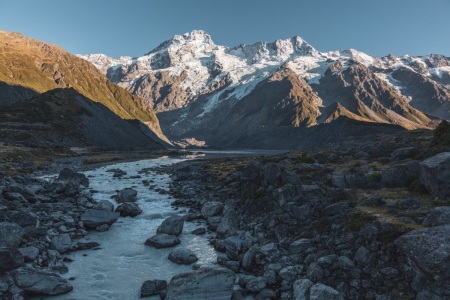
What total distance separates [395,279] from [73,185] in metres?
32.5

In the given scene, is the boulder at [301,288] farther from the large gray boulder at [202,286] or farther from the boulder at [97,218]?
the boulder at [97,218]

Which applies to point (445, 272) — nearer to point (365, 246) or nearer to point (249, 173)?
point (365, 246)

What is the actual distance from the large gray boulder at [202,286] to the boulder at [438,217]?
10.1m

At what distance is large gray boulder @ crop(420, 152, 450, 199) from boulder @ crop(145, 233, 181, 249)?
17.9 m

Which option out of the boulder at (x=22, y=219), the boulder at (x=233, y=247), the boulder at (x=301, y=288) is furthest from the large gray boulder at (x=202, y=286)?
the boulder at (x=22, y=219)

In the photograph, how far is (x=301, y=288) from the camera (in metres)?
14.1

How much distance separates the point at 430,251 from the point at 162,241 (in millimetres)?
16634

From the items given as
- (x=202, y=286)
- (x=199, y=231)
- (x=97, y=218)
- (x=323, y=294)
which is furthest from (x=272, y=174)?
(x=97, y=218)

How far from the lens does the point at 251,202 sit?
27484 millimetres

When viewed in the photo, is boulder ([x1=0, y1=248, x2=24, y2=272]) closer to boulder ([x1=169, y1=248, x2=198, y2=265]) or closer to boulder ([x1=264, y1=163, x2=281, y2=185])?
boulder ([x1=169, y1=248, x2=198, y2=265])

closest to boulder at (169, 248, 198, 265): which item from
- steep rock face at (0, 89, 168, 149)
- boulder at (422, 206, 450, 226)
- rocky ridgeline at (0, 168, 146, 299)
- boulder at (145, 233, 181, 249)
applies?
boulder at (145, 233, 181, 249)

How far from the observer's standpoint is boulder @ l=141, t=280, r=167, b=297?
50.8 ft

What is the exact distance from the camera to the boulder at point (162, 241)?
72.2 feet

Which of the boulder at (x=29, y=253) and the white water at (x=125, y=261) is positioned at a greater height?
the boulder at (x=29, y=253)
